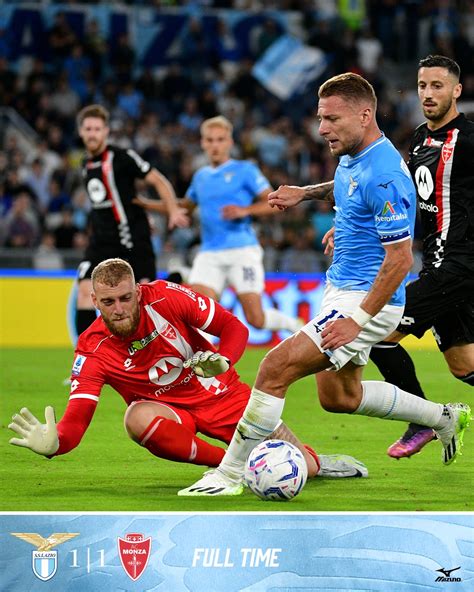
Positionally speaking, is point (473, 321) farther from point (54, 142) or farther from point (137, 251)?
point (54, 142)

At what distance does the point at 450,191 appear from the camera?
260 inches

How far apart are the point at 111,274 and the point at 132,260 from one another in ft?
13.7

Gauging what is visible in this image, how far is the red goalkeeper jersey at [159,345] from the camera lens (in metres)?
5.66

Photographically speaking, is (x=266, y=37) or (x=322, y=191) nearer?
(x=322, y=191)

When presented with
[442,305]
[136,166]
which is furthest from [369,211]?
A: [136,166]

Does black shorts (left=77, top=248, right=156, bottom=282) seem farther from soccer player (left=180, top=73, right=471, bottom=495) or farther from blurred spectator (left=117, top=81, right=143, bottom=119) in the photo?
blurred spectator (left=117, top=81, right=143, bottom=119)

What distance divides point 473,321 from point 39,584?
3.50 meters

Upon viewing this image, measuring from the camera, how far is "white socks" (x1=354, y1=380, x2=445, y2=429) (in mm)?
5855

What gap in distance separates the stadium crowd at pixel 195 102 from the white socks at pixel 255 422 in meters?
8.52

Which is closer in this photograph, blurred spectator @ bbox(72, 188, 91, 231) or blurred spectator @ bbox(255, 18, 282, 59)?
blurred spectator @ bbox(72, 188, 91, 231)

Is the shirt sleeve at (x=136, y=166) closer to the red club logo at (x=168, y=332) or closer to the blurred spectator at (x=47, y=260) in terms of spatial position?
the red club logo at (x=168, y=332)

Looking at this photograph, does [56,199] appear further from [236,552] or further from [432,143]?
[236,552]

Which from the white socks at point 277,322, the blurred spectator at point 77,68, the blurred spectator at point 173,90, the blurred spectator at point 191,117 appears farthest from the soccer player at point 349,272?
the blurred spectator at point 77,68

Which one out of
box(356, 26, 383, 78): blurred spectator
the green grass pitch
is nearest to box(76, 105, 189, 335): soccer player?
the green grass pitch
